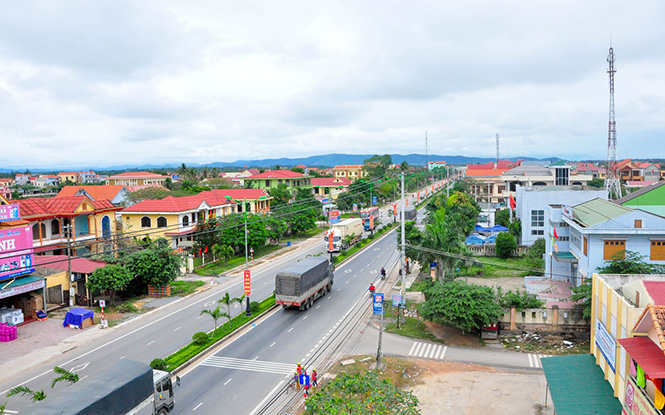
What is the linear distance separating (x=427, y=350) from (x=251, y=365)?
9.73 meters

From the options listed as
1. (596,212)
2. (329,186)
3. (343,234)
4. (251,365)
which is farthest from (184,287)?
(329,186)

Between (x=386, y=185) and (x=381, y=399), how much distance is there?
339 feet

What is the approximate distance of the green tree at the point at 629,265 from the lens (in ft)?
90.9

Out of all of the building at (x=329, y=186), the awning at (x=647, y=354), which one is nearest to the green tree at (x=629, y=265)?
the awning at (x=647, y=354)

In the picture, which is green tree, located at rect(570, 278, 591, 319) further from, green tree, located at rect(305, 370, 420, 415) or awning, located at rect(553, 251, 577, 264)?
green tree, located at rect(305, 370, 420, 415)

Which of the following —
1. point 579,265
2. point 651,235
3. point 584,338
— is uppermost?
point 651,235

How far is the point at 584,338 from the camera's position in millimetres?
26891

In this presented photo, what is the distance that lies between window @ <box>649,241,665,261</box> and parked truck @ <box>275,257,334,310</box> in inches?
876

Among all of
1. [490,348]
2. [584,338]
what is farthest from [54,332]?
[584,338]

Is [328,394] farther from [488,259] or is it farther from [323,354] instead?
[488,259]

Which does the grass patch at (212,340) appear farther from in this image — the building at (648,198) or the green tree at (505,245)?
the building at (648,198)

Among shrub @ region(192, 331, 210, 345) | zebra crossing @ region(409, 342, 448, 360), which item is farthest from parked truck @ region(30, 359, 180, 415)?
zebra crossing @ region(409, 342, 448, 360)

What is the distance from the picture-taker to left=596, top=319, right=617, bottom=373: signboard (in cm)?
1579

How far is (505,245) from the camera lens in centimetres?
4997
